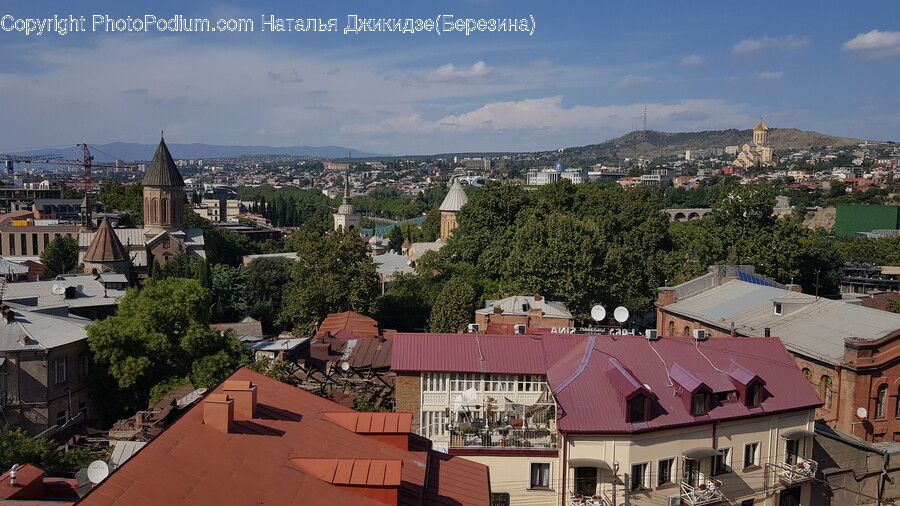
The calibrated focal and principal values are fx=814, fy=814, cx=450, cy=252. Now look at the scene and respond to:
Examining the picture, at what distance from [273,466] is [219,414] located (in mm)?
1556

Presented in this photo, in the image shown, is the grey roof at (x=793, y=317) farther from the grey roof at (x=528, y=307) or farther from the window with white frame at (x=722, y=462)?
the window with white frame at (x=722, y=462)

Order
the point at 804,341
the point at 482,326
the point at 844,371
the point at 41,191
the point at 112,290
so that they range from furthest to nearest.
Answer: the point at 41,191, the point at 112,290, the point at 482,326, the point at 804,341, the point at 844,371

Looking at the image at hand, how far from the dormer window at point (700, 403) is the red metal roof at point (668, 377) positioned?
149mm

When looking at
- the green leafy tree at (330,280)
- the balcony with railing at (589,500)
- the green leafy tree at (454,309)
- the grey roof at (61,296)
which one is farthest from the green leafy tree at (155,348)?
the balcony with railing at (589,500)

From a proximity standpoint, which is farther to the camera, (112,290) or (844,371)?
(112,290)

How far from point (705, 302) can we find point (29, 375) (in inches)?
1150

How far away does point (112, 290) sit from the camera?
4781cm

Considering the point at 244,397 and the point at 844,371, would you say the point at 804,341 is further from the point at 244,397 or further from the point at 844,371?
the point at 244,397

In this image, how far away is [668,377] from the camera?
74.2 feet

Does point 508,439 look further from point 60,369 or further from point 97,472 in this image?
point 60,369

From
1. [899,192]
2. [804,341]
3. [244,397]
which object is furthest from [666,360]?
[899,192]

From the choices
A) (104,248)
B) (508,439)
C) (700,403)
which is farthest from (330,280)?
(700,403)

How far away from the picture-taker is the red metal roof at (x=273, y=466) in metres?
12.0

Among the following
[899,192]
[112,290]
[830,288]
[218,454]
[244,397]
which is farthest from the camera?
[899,192]
